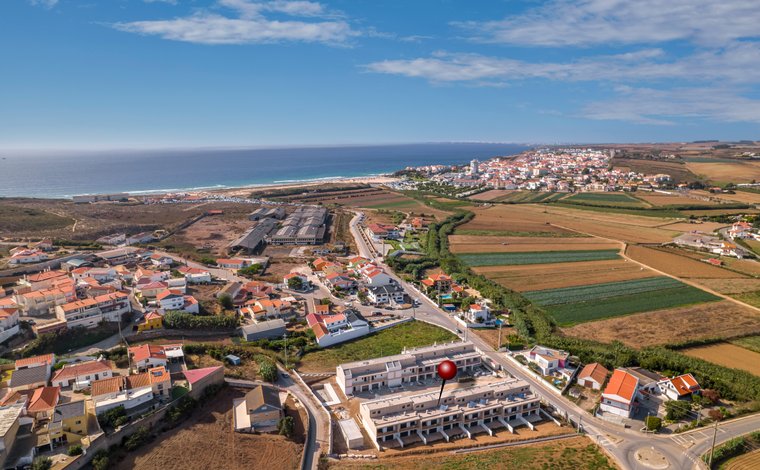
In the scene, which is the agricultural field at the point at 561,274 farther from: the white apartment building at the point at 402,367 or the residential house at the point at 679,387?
the residential house at the point at 679,387

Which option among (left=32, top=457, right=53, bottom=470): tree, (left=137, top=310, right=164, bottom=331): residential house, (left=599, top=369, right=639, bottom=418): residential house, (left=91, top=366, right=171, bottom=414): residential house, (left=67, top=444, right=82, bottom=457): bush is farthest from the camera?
(left=137, top=310, right=164, bottom=331): residential house

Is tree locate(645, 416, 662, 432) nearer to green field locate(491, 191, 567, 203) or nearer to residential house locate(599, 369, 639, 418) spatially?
residential house locate(599, 369, 639, 418)

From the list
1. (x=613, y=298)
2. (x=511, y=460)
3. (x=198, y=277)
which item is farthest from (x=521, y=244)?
(x=511, y=460)

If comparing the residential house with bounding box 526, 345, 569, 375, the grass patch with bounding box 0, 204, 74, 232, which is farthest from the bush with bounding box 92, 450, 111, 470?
the grass patch with bounding box 0, 204, 74, 232

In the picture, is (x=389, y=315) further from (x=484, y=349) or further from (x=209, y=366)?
(x=209, y=366)

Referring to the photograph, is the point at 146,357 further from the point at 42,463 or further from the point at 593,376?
the point at 593,376

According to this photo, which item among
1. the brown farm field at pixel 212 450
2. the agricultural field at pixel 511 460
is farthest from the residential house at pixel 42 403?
the agricultural field at pixel 511 460

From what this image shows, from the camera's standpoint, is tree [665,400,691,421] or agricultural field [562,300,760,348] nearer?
tree [665,400,691,421]
